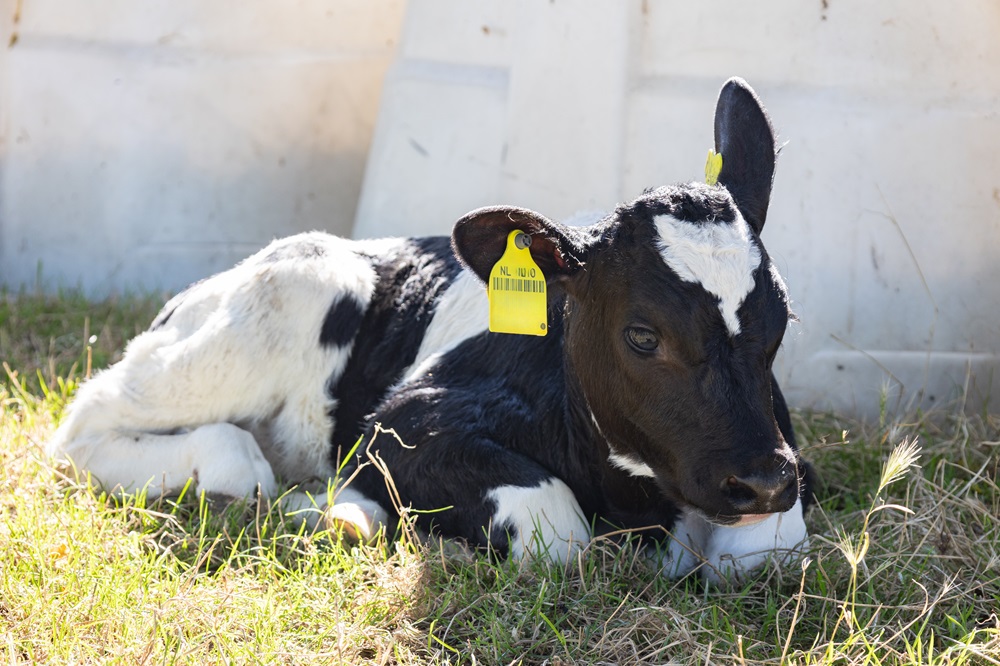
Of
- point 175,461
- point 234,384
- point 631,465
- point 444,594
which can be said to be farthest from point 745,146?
point 175,461

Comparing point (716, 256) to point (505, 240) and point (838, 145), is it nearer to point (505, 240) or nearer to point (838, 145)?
point (505, 240)

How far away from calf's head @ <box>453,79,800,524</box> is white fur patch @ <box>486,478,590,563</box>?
22 cm

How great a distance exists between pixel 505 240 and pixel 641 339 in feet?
1.65

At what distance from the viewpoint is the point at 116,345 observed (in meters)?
5.85

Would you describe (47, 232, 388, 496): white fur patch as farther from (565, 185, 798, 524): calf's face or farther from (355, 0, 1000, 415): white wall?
(355, 0, 1000, 415): white wall

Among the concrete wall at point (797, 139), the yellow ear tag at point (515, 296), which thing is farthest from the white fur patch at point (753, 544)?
the concrete wall at point (797, 139)

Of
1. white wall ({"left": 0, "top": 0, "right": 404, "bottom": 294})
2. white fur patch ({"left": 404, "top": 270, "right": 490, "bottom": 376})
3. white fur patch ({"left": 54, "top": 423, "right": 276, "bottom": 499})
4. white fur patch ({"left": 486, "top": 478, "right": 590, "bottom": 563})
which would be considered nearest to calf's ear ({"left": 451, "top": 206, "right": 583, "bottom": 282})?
white fur patch ({"left": 486, "top": 478, "right": 590, "bottom": 563})

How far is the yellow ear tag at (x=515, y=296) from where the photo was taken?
3.31 metres

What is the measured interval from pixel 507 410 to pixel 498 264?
70cm

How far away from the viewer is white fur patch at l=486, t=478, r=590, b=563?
134 inches

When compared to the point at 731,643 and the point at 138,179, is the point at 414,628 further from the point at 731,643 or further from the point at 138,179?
the point at 138,179

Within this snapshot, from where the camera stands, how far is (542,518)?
3.47 m

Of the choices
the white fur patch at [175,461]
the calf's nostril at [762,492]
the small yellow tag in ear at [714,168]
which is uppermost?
the small yellow tag in ear at [714,168]

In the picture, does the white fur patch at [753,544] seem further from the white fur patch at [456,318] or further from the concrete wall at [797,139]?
the concrete wall at [797,139]
